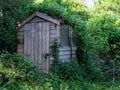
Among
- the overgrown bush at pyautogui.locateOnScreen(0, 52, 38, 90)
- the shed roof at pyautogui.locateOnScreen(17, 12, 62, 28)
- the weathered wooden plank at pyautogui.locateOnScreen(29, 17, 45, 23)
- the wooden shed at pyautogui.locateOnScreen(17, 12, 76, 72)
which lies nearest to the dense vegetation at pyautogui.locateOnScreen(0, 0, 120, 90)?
the overgrown bush at pyautogui.locateOnScreen(0, 52, 38, 90)

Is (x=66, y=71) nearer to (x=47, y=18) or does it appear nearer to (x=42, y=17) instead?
(x=47, y=18)

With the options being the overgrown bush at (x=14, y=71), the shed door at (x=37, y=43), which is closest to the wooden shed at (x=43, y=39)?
the shed door at (x=37, y=43)

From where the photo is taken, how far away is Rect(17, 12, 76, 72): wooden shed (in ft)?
44.2

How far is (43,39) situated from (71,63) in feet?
4.73

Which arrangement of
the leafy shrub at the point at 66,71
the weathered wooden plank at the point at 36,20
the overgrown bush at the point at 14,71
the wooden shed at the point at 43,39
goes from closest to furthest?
1. the overgrown bush at the point at 14,71
2. the leafy shrub at the point at 66,71
3. the wooden shed at the point at 43,39
4. the weathered wooden plank at the point at 36,20

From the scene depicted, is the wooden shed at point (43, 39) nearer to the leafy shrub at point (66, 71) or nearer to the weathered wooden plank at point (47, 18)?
the weathered wooden plank at point (47, 18)

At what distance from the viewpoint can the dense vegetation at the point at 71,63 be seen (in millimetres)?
11219

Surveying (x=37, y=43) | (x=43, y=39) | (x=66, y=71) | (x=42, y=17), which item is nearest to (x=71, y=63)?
(x=66, y=71)

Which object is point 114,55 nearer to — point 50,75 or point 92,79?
point 92,79

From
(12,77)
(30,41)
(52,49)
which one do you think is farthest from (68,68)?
(12,77)

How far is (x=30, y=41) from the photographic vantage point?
46.2ft

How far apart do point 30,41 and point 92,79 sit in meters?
2.90

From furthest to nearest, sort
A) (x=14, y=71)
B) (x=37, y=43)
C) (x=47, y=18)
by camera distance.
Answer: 1. (x=37, y=43)
2. (x=47, y=18)
3. (x=14, y=71)

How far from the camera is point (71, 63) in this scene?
13703 millimetres
